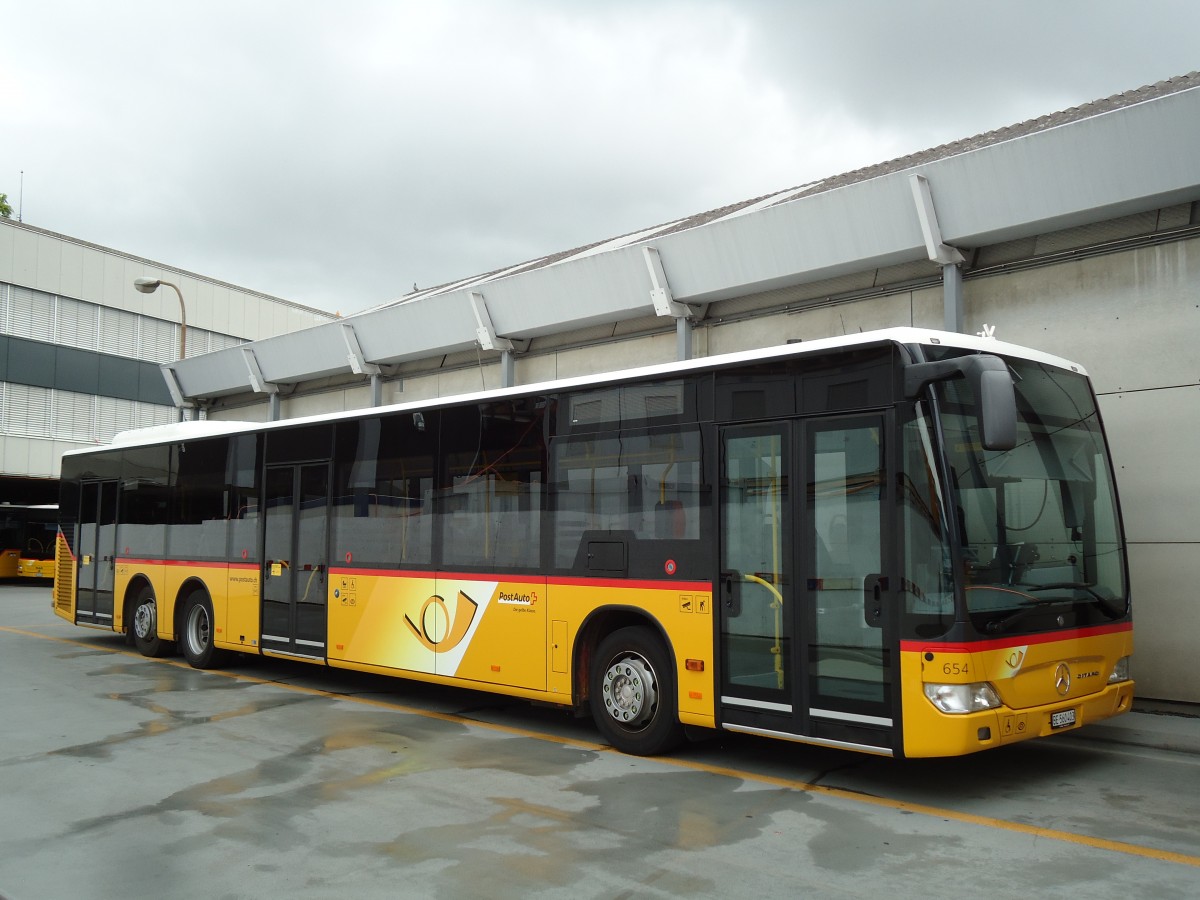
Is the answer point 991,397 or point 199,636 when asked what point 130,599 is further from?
point 991,397

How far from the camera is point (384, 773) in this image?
7543mm

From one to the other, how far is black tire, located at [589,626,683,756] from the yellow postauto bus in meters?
0.02

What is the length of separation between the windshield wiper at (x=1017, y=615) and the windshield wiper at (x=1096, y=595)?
0.35ft

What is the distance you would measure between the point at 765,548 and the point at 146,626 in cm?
1088

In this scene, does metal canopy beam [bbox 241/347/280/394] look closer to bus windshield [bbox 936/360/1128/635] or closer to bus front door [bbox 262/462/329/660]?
bus front door [bbox 262/462/329/660]

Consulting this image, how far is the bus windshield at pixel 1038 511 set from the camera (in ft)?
21.6

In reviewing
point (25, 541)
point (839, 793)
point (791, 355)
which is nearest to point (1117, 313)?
point (791, 355)

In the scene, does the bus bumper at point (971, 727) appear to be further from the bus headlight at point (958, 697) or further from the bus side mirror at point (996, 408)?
the bus side mirror at point (996, 408)

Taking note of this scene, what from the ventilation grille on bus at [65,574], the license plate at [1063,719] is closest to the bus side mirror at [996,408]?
the license plate at [1063,719]

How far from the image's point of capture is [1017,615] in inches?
261

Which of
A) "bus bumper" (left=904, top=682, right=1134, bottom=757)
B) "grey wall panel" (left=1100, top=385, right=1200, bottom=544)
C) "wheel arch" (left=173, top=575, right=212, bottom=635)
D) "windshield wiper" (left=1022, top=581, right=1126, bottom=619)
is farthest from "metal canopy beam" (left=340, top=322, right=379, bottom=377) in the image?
"bus bumper" (left=904, top=682, right=1134, bottom=757)

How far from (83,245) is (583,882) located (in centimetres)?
3906

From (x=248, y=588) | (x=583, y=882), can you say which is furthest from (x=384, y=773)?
(x=248, y=588)

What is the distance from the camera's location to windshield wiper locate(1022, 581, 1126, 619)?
277 inches
